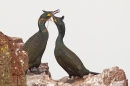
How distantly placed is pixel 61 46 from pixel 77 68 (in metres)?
0.38

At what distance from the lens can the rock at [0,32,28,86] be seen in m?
3.48

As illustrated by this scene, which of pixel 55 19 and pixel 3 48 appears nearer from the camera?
pixel 3 48

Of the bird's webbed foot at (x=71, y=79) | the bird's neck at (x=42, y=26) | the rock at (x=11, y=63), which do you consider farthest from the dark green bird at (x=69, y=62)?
the rock at (x=11, y=63)

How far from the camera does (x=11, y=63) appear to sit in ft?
11.7

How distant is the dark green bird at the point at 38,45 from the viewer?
554 centimetres

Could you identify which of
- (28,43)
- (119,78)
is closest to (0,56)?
(119,78)

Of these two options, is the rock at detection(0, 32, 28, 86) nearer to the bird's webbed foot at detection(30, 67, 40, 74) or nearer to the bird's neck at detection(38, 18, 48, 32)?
the bird's webbed foot at detection(30, 67, 40, 74)

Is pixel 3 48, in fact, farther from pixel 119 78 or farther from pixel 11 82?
pixel 119 78

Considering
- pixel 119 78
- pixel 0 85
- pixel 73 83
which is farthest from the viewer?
pixel 73 83

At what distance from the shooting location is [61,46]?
5637 mm

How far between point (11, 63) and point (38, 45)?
2072mm

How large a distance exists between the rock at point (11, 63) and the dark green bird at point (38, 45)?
6.17 feet

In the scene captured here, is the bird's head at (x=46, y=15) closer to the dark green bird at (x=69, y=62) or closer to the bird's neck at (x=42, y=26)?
the bird's neck at (x=42, y=26)

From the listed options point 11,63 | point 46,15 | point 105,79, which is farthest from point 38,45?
point 11,63
